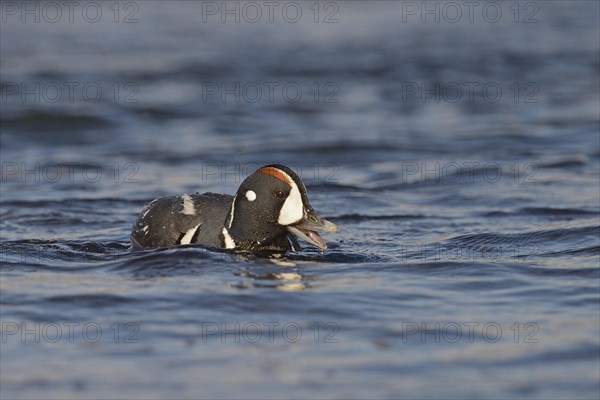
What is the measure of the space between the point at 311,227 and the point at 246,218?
575mm

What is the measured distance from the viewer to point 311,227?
10859 mm

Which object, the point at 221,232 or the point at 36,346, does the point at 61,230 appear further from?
the point at 36,346

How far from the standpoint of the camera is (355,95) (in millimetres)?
21781

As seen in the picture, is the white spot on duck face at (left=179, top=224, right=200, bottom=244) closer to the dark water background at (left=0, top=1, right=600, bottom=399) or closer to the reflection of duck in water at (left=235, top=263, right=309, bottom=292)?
the dark water background at (left=0, top=1, right=600, bottom=399)

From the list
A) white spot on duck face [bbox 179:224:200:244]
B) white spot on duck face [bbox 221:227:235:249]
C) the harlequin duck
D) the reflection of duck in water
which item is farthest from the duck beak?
white spot on duck face [bbox 179:224:200:244]

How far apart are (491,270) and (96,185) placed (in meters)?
6.28

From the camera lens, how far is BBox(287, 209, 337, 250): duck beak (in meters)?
10.8

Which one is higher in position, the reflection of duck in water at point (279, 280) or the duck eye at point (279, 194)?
the duck eye at point (279, 194)

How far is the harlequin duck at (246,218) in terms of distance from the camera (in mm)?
10859

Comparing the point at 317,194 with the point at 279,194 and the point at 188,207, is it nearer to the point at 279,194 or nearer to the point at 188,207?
the point at 188,207

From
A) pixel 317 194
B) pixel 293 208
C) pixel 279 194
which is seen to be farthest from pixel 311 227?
pixel 317 194

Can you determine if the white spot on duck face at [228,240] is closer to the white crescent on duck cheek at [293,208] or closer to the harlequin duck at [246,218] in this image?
the harlequin duck at [246,218]

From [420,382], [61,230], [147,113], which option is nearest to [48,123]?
[147,113]

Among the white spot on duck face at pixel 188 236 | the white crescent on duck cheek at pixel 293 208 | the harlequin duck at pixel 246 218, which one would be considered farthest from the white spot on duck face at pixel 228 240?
the white crescent on duck cheek at pixel 293 208
